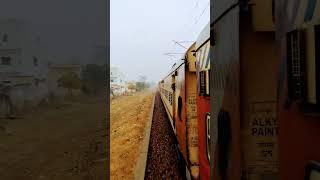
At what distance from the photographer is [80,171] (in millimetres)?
12188

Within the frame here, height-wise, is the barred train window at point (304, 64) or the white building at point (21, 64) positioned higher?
the white building at point (21, 64)

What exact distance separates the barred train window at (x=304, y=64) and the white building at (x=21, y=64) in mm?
34799

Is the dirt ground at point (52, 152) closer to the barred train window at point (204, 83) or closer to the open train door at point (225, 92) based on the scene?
the barred train window at point (204, 83)

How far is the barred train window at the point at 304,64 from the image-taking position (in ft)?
4.82

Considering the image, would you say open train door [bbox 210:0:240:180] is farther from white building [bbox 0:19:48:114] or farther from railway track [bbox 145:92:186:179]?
white building [bbox 0:19:48:114]

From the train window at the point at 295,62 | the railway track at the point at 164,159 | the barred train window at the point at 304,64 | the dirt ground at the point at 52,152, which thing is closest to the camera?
the barred train window at the point at 304,64

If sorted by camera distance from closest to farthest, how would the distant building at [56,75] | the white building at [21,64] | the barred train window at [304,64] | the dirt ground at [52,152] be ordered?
the barred train window at [304,64]
the dirt ground at [52,152]
the white building at [21,64]
the distant building at [56,75]

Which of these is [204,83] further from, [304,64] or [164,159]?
[164,159]

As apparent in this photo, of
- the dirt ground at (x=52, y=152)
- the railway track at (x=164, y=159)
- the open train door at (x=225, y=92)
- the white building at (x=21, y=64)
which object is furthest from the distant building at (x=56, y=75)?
the open train door at (x=225, y=92)

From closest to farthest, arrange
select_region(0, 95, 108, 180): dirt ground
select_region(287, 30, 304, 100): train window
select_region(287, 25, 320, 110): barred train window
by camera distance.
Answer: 1. select_region(287, 25, 320, 110): barred train window
2. select_region(287, 30, 304, 100): train window
3. select_region(0, 95, 108, 180): dirt ground

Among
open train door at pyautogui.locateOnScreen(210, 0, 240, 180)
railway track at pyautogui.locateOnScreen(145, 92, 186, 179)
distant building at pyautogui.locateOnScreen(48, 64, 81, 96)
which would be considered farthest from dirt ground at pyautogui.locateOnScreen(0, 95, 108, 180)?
distant building at pyautogui.locateOnScreen(48, 64, 81, 96)

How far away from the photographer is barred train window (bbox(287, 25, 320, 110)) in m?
1.47

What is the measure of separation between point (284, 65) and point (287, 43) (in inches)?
4.1

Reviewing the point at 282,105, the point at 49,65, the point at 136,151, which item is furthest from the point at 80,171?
the point at 49,65
